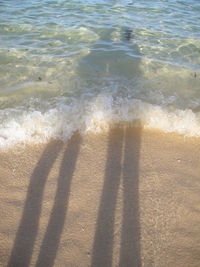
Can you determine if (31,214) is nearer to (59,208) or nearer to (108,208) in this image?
(59,208)

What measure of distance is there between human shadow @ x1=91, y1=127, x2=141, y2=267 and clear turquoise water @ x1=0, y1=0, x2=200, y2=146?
559 millimetres

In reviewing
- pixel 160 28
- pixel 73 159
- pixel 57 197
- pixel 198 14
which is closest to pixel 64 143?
pixel 73 159

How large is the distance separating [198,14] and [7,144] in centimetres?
897

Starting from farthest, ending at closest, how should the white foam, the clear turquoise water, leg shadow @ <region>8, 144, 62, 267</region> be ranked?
the clear turquoise water → the white foam → leg shadow @ <region>8, 144, 62, 267</region>

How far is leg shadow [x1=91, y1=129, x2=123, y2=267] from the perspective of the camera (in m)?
2.85

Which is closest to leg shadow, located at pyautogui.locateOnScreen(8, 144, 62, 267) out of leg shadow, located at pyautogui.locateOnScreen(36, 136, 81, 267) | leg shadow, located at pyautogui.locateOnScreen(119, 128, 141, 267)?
leg shadow, located at pyautogui.locateOnScreen(36, 136, 81, 267)

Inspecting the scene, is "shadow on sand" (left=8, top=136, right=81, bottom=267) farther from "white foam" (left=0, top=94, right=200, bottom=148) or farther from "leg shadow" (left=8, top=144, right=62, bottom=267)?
"white foam" (left=0, top=94, right=200, bottom=148)

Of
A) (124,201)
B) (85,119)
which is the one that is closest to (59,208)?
(124,201)

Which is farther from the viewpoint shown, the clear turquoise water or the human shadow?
the clear turquoise water

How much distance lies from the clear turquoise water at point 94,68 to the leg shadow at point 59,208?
0.49m

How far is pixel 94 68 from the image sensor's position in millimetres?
6309

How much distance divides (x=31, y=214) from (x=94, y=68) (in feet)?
13.6

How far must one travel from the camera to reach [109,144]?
425cm

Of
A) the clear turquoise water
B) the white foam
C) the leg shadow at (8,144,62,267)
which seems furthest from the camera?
the clear turquoise water
